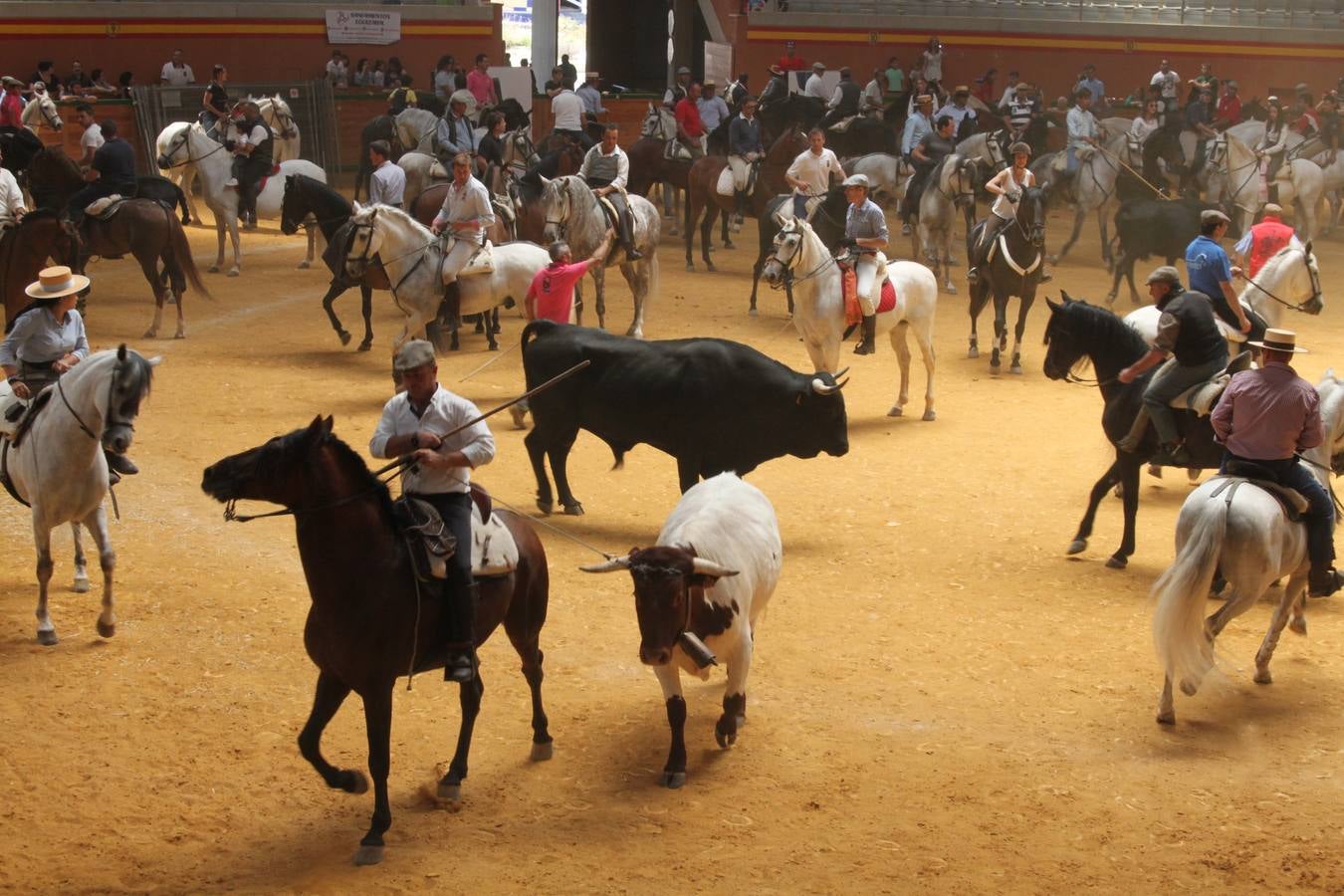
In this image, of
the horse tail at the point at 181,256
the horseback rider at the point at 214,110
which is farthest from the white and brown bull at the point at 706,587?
the horseback rider at the point at 214,110

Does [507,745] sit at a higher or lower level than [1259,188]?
lower

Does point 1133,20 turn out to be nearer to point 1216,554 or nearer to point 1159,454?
point 1159,454

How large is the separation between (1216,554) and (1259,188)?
64.0 feet

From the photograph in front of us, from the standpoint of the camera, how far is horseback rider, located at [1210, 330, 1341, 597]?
8789 millimetres

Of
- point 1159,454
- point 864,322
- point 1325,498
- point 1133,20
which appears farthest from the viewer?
point 1133,20

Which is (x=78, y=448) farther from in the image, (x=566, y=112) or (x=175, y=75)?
(x=175, y=75)

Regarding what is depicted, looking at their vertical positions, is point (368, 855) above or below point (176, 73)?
below

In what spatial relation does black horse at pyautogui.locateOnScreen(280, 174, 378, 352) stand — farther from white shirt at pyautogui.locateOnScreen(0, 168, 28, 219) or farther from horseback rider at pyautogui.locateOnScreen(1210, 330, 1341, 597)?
horseback rider at pyautogui.locateOnScreen(1210, 330, 1341, 597)

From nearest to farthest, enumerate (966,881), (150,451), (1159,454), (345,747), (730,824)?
1. (966,881)
2. (730,824)
3. (345,747)
4. (1159,454)
5. (150,451)

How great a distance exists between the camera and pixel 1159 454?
11359 mm

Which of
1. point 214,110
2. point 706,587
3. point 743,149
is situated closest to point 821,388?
point 706,587

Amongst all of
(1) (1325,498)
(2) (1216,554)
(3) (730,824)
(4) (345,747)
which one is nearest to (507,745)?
(4) (345,747)

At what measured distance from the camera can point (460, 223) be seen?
16.6 meters

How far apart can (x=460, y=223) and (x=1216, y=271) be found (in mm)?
8012
